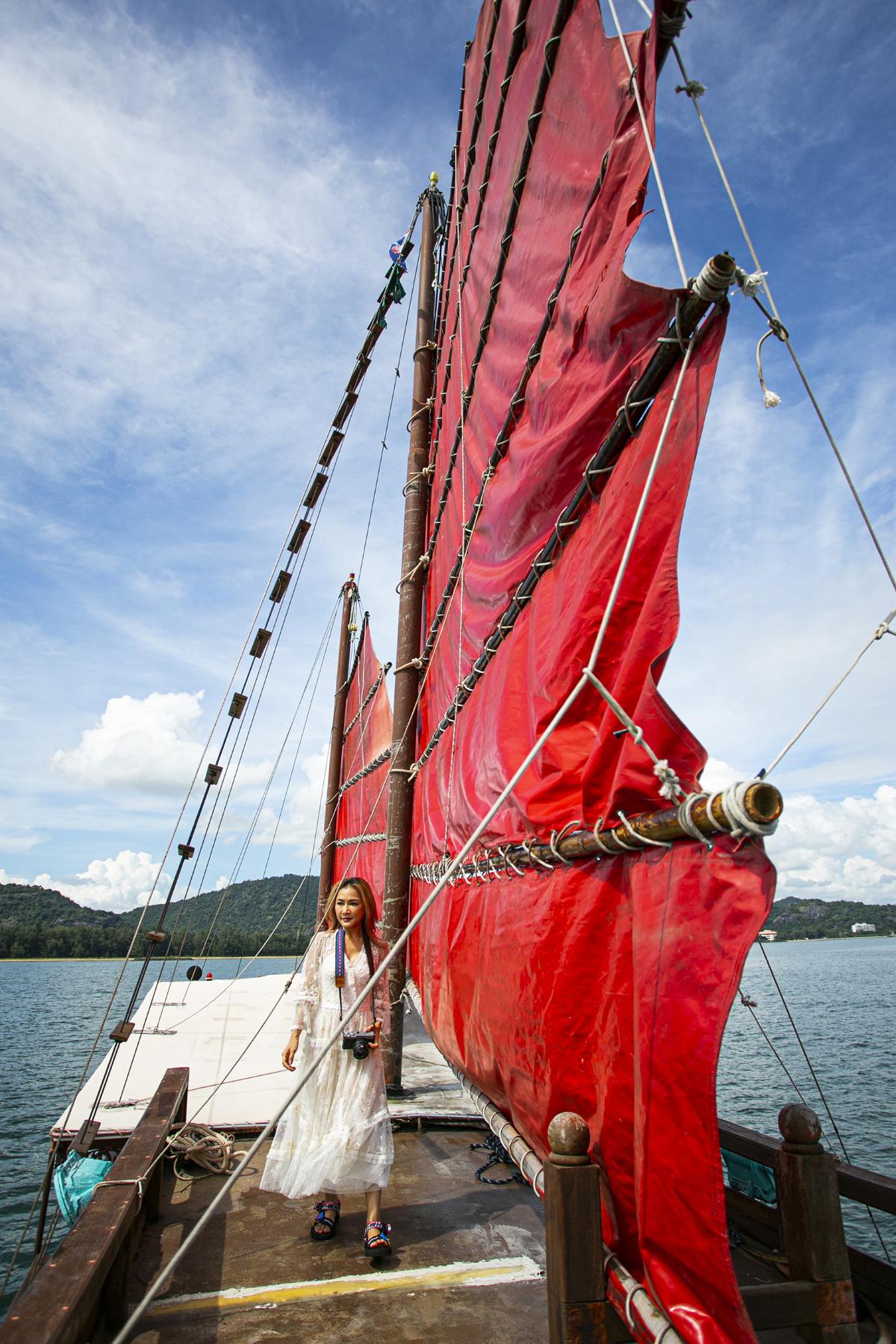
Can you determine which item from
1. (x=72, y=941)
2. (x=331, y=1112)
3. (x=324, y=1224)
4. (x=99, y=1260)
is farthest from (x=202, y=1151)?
(x=72, y=941)

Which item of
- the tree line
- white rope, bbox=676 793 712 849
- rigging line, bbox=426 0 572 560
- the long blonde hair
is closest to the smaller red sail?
the long blonde hair

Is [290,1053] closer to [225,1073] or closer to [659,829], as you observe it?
[659,829]

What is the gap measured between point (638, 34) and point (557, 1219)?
2766mm

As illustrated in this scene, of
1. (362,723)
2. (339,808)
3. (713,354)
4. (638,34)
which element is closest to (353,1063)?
(713,354)

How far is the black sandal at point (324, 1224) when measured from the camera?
2.97 meters

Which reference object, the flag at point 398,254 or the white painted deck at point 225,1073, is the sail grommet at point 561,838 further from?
the flag at point 398,254

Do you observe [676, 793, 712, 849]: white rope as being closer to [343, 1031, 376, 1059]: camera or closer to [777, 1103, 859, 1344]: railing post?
[777, 1103, 859, 1344]: railing post

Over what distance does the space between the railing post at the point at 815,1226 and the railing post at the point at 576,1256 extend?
0.46 meters

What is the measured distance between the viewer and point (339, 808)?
1176 cm

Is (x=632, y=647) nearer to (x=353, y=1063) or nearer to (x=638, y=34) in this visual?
(x=638, y=34)

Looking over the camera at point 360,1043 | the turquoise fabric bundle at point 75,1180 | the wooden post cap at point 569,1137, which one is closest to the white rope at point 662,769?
the wooden post cap at point 569,1137

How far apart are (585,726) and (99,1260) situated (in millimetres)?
2007

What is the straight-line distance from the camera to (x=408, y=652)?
225 inches

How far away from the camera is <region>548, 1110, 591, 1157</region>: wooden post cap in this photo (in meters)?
1.52
